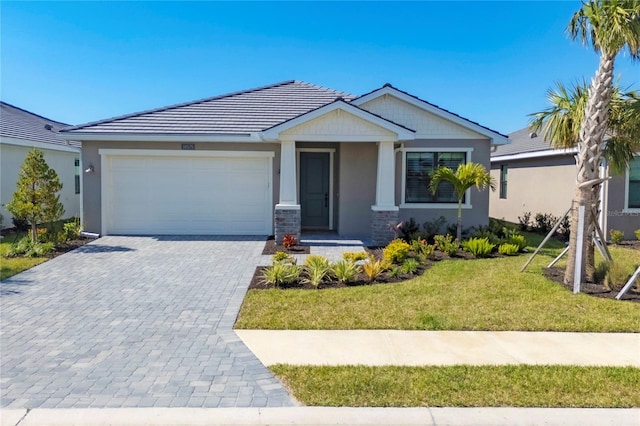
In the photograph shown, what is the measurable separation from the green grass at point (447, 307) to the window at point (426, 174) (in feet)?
17.5

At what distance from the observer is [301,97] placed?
16.0 meters

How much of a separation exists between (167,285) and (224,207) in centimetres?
597

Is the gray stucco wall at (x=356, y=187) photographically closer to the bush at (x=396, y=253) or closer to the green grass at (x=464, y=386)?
the bush at (x=396, y=253)

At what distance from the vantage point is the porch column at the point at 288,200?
39.5 feet

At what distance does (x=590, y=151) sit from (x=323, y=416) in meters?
7.17

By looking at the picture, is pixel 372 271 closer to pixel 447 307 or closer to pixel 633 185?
pixel 447 307

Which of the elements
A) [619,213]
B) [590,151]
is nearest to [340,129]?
[590,151]

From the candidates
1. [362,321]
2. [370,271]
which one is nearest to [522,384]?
[362,321]

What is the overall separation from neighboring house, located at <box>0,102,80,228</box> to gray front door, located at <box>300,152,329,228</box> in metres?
7.53

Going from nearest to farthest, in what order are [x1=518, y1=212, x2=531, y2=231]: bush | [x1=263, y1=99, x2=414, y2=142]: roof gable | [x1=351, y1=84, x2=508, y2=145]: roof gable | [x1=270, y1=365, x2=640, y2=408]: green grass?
1. [x1=270, y1=365, x2=640, y2=408]: green grass
2. [x1=263, y1=99, x2=414, y2=142]: roof gable
3. [x1=351, y1=84, x2=508, y2=145]: roof gable
4. [x1=518, y1=212, x2=531, y2=231]: bush

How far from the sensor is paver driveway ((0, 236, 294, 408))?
4.15 m

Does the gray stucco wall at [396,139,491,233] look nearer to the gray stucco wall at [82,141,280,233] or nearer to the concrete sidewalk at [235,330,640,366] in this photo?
the gray stucco wall at [82,141,280,233]

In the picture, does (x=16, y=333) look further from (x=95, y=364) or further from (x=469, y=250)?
(x=469, y=250)

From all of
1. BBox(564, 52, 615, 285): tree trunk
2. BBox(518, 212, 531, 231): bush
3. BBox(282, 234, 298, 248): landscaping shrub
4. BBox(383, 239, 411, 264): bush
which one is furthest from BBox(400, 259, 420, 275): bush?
BBox(518, 212, 531, 231): bush
